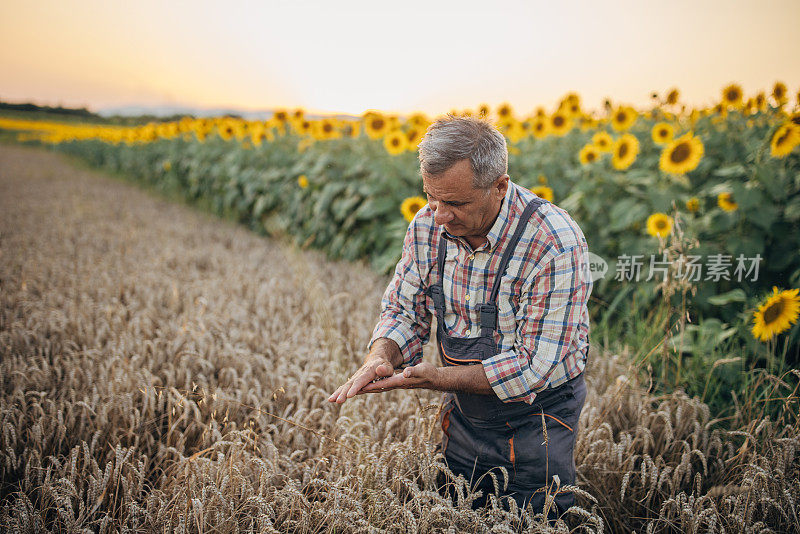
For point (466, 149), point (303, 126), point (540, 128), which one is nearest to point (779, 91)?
point (540, 128)

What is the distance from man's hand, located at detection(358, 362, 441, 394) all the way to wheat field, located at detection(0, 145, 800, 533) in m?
0.37

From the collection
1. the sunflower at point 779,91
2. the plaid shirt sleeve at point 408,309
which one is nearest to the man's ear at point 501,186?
the plaid shirt sleeve at point 408,309

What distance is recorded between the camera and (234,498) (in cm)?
187

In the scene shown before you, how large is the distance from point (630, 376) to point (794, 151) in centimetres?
187

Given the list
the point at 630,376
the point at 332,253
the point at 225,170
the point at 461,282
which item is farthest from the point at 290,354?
the point at 225,170

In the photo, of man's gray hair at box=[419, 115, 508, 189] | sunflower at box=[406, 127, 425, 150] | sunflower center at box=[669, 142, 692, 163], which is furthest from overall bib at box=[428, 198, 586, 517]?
sunflower at box=[406, 127, 425, 150]

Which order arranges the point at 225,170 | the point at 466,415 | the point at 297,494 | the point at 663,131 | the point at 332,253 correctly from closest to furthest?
Answer: the point at 297,494, the point at 466,415, the point at 663,131, the point at 332,253, the point at 225,170

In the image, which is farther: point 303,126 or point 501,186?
point 303,126

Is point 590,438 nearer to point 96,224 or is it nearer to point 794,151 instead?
point 794,151

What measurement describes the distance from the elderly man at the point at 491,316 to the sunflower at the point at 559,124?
4099 mm

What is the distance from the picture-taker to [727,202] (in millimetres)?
3318

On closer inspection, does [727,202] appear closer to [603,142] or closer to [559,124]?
[603,142]

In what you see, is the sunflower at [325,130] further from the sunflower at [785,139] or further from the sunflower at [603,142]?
the sunflower at [785,139]

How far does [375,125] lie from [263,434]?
4.46 meters
